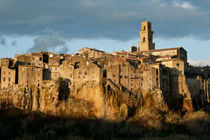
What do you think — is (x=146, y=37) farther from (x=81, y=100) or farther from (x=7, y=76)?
(x=7, y=76)

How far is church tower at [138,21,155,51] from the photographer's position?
110000mm

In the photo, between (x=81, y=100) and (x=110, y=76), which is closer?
(x=81, y=100)

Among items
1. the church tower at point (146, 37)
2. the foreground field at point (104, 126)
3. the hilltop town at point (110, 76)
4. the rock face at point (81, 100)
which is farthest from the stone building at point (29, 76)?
the church tower at point (146, 37)

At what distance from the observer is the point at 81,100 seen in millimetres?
64750

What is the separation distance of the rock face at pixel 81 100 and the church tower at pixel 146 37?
4426cm

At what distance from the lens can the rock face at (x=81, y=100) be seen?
63062 mm

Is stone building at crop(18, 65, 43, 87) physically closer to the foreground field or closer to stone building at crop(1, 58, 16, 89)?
stone building at crop(1, 58, 16, 89)

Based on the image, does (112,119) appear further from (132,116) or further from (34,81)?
(34,81)

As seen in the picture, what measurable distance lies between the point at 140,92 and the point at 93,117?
10.7 metres

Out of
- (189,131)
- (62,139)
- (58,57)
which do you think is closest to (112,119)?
(62,139)

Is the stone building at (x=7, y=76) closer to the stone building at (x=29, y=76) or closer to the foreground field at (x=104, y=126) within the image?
the stone building at (x=29, y=76)

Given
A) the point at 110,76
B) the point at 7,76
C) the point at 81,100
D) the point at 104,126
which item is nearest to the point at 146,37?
the point at 110,76

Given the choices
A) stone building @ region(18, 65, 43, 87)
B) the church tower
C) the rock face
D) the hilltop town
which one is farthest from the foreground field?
the church tower

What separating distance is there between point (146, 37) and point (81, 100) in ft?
172
